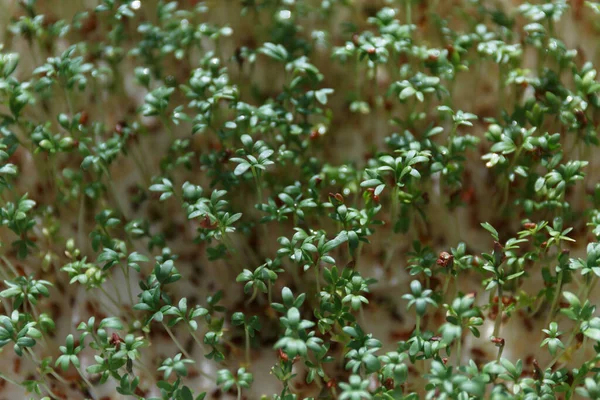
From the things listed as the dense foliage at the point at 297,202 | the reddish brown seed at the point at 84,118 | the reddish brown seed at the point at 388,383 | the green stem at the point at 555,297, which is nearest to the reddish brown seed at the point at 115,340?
the dense foliage at the point at 297,202

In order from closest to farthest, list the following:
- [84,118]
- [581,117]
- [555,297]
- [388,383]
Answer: [388,383] < [555,297] < [581,117] < [84,118]

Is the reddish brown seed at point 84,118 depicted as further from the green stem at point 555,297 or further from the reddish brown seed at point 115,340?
the green stem at point 555,297

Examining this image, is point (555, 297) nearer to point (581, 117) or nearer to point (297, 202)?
point (581, 117)

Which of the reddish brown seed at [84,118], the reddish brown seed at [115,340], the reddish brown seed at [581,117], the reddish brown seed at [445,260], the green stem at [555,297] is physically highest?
the reddish brown seed at [84,118]

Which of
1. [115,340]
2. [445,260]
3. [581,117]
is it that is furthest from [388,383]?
[581,117]

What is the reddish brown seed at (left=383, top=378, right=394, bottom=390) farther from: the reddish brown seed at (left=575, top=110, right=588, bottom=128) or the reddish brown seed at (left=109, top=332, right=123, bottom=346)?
the reddish brown seed at (left=575, top=110, right=588, bottom=128)

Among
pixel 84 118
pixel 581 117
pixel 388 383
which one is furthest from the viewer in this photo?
pixel 84 118

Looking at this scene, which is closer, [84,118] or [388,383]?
[388,383]

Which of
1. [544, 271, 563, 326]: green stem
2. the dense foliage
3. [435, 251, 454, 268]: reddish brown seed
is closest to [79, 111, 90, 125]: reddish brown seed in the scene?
the dense foliage
